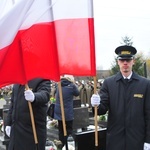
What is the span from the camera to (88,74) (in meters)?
3.56

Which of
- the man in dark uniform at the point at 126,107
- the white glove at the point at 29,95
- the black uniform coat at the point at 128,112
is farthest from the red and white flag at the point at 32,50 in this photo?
the black uniform coat at the point at 128,112

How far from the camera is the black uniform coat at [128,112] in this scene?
3793 mm

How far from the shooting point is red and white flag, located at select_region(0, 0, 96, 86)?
138 inches

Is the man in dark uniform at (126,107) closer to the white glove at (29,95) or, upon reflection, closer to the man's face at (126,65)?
the man's face at (126,65)

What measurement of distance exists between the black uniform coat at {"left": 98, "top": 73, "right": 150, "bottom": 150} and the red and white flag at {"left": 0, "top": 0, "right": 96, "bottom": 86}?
53 centimetres

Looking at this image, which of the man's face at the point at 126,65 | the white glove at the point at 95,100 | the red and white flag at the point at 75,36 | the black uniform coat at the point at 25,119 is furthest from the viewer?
the black uniform coat at the point at 25,119

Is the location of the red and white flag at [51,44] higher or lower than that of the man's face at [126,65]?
higher

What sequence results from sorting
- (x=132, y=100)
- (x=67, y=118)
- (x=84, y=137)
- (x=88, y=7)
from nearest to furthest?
(x=88, y=7), (x=132, y=100), (x=84, y=137), (x=67, y=118)

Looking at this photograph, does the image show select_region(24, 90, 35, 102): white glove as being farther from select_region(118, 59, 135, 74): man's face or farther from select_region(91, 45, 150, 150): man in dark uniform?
select_region(118, 59, 135, 74): man's face

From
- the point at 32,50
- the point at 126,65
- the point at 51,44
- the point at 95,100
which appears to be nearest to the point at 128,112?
the point at 95,100

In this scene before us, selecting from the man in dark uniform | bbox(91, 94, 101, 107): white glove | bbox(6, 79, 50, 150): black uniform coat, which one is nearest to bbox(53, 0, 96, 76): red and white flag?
bbox(91, 94, 101, 107): white glove

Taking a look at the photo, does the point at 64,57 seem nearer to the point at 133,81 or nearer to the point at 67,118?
the point at 133,81

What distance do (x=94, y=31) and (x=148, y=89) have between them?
921 millimetres

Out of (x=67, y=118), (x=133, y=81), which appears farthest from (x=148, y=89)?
(x=67, y=118)
